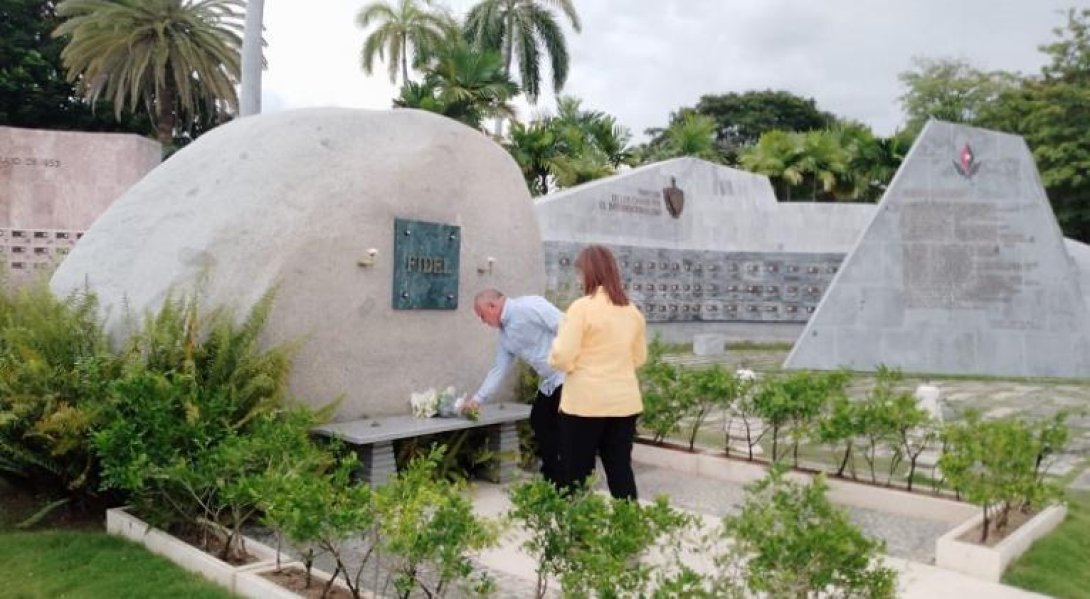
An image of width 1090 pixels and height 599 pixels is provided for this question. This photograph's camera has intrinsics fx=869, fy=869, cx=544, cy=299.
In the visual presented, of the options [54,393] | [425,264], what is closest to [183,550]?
[54,393]

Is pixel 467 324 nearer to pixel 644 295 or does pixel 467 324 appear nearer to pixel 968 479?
pixel 968 479

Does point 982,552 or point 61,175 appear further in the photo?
point 61,175

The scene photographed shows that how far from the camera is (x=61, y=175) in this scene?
67.6 feet

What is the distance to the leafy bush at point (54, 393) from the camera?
15.5ft

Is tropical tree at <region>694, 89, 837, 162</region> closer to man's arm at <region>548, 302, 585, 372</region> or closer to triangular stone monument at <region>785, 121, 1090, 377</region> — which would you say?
triangular stone monument at <region>785, 121, 1090, 377</region>

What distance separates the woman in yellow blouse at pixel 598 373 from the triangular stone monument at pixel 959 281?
9720mm

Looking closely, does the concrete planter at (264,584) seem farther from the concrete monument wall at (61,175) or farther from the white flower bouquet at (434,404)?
the concrete monument wall at (61,175)

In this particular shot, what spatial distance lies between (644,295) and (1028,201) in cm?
718

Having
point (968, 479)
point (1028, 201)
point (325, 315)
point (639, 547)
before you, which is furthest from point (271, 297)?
point (1028, 201)

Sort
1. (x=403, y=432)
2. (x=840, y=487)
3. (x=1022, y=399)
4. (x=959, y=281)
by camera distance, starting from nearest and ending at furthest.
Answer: (x=403, y=432) → (x=840, y=487) → (x=1022, y=399) → (x=959, y=281)

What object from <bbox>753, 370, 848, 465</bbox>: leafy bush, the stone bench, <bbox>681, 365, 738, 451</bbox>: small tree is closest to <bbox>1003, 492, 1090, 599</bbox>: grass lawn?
<bbox>753, 370, 848, 465</bbox>: leafy bush

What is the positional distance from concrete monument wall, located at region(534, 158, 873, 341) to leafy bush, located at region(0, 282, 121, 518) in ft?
37.9

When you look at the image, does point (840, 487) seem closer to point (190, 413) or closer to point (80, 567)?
point (190, 413)

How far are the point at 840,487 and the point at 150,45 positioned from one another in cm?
2628
